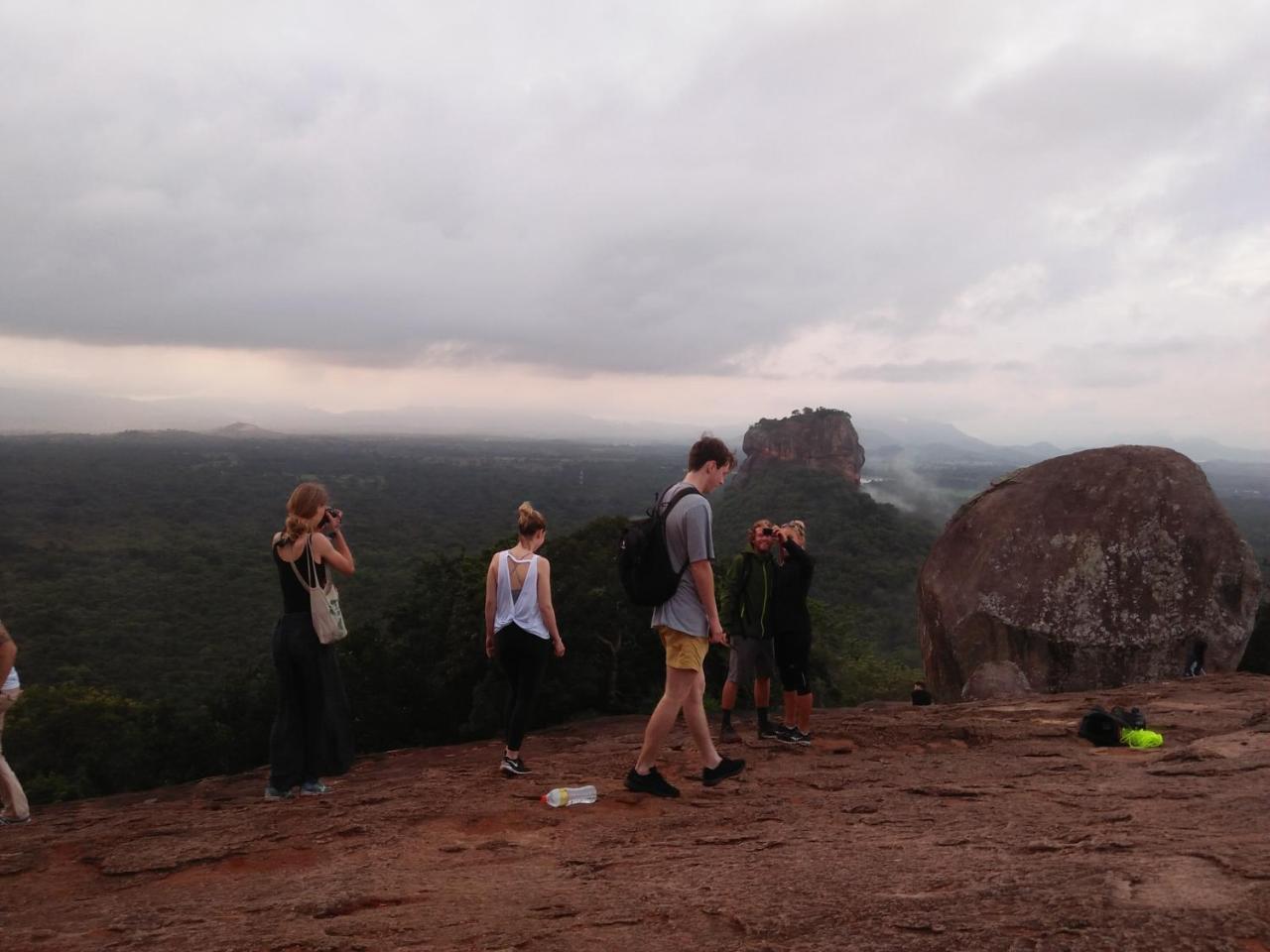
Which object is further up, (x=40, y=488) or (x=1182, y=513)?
(x=1182, y=513)

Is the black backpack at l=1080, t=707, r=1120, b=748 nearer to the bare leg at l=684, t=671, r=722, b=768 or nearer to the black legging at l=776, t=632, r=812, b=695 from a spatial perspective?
the black legging at l=776, t=632, r=812, b=695

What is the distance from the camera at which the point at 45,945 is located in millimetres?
2996

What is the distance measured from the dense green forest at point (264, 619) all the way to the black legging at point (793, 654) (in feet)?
34.4

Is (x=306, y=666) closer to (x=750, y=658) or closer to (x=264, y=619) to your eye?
(x=750, y=658)

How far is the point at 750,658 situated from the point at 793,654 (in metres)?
0.36

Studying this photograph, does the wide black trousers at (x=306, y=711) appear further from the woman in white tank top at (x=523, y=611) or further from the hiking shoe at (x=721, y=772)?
the hiking shoe at (x=721, y=772)

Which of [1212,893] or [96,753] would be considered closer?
[1212,893]

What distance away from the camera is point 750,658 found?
6.34m

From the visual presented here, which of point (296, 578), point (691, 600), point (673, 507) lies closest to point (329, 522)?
point (296, 578)

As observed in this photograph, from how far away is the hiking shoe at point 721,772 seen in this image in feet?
16.4

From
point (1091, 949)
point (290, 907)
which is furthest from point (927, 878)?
point (290, 907)

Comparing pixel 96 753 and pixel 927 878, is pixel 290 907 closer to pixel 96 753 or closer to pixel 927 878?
pixel 927 878

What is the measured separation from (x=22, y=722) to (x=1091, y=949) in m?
25.3

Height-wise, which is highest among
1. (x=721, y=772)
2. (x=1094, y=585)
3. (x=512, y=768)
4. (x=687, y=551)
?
(x=687, y=551)
